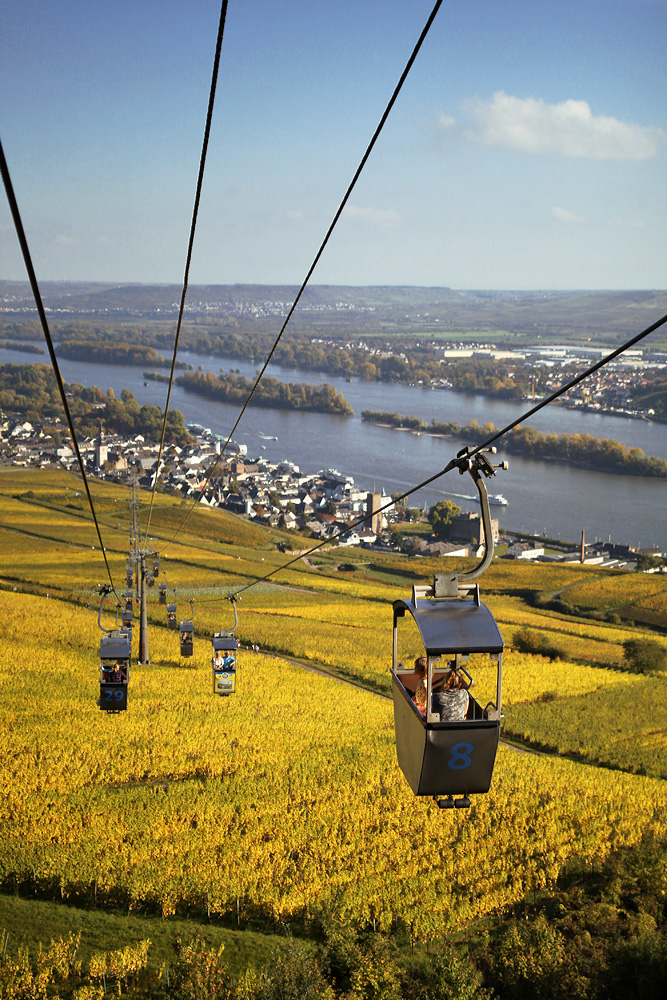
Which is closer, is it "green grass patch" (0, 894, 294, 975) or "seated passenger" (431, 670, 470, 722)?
"seated passenger" (431, 670, 470, 722)

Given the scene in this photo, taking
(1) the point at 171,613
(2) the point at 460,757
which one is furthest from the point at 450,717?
(1) the point at 171,613

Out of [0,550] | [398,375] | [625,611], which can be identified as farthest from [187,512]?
[398,375]

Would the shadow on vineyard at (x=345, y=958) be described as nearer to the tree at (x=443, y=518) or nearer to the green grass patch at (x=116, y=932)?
the green grass patch at (x=116, y=932)

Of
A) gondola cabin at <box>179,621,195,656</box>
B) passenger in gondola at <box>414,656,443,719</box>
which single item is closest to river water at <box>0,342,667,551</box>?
gondola cabin at <box>179,621,195,656</box>

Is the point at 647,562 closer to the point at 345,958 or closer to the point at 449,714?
the point at 345,958

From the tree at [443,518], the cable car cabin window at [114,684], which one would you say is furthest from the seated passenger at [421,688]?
the tree at [443,518]

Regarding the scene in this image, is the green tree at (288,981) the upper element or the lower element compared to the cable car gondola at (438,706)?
lower

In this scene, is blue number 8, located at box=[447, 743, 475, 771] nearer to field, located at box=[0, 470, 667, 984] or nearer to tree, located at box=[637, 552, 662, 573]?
field, located at box=[0, 470, 667, 984]
